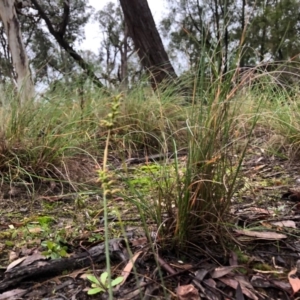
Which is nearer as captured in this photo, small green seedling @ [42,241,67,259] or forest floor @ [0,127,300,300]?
forest floor @ [0,127,300,300]

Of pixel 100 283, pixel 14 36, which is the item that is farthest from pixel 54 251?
pixel 14 36

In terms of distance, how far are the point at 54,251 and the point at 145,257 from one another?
34cm

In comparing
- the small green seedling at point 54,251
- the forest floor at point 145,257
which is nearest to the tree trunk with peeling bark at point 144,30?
the forest floor at point 145,257

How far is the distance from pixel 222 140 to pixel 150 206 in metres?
0.35

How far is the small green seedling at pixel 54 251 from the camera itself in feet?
4.64

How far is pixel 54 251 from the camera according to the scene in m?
1.44

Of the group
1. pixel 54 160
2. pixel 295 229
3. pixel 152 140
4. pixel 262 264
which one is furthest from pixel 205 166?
pixel 152 140

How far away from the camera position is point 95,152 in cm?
275

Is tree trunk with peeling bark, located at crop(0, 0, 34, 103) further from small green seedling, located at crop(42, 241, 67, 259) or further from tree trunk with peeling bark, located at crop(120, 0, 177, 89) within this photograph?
small green seedling, located at crop(42, 241, 67, 259)

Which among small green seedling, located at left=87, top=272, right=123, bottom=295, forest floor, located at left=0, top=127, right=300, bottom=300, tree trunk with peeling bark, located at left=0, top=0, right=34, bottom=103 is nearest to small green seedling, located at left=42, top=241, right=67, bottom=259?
forest floor, located at left=0, top=127, right=300, bottom=300

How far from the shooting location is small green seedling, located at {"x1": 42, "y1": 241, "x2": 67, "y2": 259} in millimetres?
1414

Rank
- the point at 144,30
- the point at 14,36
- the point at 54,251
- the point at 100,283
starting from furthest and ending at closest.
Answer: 1. the point at 14,36
2. the point at 144,30
3. the point at 54,251
4. the point at 100,283

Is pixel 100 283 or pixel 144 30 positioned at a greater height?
pixel 144 30

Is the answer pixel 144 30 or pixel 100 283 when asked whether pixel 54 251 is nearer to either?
pixel 100 283
